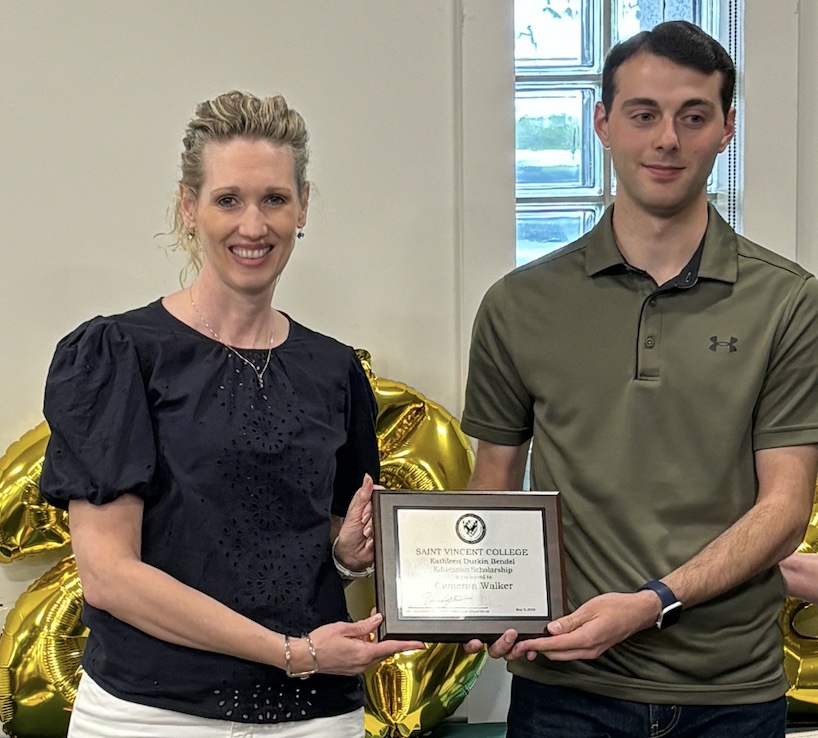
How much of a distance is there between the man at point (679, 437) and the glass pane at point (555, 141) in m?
0.92

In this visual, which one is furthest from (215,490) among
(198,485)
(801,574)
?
(801,574)

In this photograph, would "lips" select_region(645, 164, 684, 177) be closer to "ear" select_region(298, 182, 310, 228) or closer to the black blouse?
"ear" select_region(298, 182, 310, 228)

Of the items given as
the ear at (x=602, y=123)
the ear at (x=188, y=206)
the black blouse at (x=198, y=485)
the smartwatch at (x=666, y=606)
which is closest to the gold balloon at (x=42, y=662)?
the black blouse at (x=198, y=485)

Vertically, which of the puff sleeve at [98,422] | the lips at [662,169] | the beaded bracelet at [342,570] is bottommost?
the beaded bracelet at [342,570]

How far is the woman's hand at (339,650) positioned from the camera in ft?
4.22

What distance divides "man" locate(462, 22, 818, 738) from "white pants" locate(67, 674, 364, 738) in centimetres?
26

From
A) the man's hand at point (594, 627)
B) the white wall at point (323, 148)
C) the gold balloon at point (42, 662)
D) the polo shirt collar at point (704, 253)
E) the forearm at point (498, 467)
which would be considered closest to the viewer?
the man's hand at point (594, 627)

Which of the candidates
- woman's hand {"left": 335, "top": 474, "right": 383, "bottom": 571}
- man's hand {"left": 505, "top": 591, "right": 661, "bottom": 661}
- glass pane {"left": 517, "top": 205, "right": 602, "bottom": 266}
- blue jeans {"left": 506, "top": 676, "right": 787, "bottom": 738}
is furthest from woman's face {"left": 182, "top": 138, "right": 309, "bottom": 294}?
glass pane {"left": 517, "top": 205, "right": 602, "bottom": 266}

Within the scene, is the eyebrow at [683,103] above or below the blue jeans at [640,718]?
above

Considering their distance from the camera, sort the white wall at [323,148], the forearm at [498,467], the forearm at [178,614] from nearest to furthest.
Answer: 1. the forearm at [178,614]
2. the forearm at [498,467]
3. the white wall at [323,148]

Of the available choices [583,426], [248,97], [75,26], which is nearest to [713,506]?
[583,426]

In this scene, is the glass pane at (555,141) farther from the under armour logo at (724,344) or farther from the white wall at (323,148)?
the under armour logo at (724,344)

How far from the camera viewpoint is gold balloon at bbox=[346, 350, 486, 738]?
6.80 ft

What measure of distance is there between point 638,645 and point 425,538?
12.3 inches
